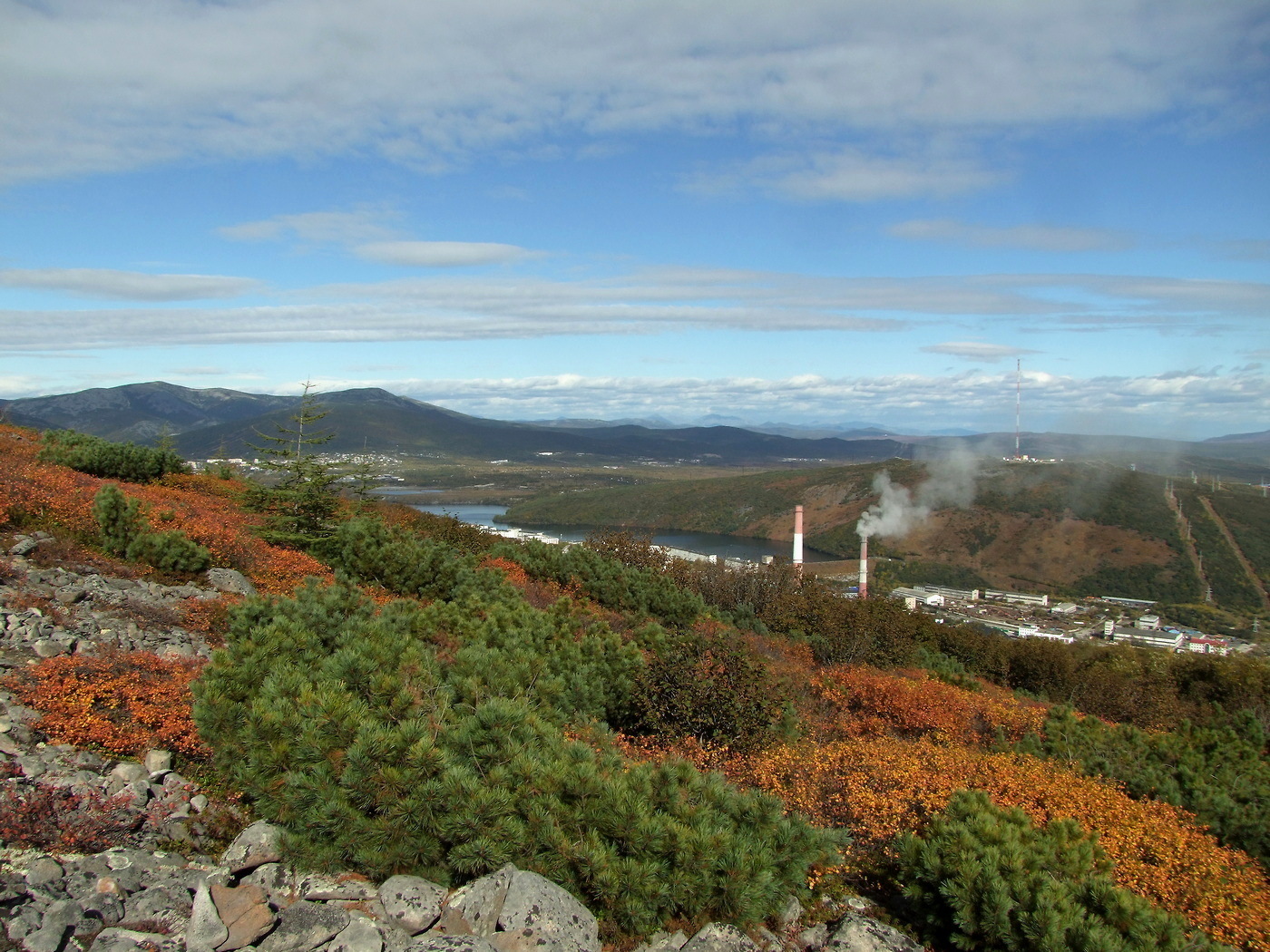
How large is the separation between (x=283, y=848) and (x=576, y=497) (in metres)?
111

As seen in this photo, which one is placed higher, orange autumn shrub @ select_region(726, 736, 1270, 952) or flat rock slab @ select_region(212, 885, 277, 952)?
flat rock slab @ select_region(212, 885, 277, 952)

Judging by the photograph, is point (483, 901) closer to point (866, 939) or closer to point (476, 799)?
point (476, 799)

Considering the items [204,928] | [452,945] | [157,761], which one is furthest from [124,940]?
[157,761]

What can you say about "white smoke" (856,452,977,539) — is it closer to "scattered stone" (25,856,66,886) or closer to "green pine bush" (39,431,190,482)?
"green pine bush" (39,431,190,482)

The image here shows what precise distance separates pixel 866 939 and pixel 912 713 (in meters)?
8.34

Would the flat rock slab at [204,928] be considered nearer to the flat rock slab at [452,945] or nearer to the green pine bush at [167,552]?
the flat rock slab at [452,945]

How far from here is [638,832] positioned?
472cm

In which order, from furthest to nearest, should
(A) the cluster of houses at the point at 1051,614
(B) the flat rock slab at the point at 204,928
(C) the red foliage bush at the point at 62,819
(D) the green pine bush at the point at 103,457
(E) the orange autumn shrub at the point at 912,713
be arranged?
(A) the cluster of houses at the point at 1051,614 < (D) the green pine bush at the point at 103,457 < (E) the orange autumn shrub at the point at 912,713 < (C) the red foliage bush at the point at 62,819 < (B) the flat rock slab at the point at 204,928

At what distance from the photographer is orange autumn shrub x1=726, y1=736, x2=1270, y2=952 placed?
20.2 feet

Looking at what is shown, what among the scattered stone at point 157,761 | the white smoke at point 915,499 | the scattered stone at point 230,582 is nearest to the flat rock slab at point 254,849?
the scattered stone at point 157,761

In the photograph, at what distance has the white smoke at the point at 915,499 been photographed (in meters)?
96.2

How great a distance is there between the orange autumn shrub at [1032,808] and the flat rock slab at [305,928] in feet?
14.7

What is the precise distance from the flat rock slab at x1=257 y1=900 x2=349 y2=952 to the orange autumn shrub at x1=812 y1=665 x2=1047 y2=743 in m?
8.93

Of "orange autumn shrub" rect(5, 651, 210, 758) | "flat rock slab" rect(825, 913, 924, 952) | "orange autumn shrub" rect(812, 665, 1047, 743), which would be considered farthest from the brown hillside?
"orange autumn shrub" rect(5, 651, 210, 758)
